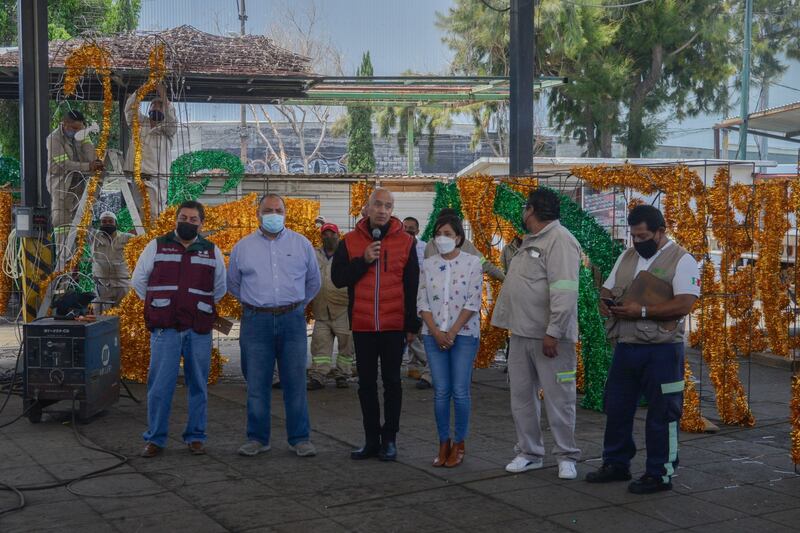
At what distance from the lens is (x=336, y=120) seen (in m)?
45.2

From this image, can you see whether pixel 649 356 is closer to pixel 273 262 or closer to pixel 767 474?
pixel 767 474

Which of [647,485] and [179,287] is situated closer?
[647,485]

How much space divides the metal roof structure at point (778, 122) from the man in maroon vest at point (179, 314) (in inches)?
485

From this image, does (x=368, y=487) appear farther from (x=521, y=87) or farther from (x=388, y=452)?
(x=521, y=87)

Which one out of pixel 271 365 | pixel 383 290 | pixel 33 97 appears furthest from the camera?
pixel 33 97

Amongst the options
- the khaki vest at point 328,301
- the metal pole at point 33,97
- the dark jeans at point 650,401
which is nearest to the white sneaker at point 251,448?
the dark jeans at point 650,401

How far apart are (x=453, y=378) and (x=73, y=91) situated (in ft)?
23.3

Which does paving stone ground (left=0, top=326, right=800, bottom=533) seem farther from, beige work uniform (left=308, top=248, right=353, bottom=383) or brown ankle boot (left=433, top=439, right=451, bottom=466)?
beige work uniform (left=308, top=248, right=353, bottom=383)

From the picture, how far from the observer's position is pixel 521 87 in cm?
1174

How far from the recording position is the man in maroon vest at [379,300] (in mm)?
7449

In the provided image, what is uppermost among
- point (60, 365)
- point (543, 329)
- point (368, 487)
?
point (543, 329)

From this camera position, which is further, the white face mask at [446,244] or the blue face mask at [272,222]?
the blue face mask at [272,222]

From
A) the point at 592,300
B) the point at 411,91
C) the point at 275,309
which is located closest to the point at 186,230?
the point at 275,309

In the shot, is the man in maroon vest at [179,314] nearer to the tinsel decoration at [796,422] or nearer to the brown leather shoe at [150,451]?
the brown leather shoe at [150,451]
